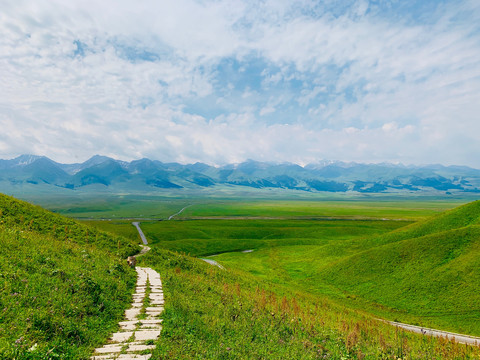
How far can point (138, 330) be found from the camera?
492 inches

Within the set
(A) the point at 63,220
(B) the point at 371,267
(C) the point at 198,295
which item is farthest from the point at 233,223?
(C) the point at 198,295

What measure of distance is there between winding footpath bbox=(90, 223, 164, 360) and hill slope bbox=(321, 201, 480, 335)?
123 feet

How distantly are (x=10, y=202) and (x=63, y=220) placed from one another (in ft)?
22.0

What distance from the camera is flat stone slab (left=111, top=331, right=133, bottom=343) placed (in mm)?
11352

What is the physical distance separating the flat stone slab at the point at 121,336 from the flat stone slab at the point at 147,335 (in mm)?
336

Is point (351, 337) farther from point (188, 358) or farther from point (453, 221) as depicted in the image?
point (453, 221)

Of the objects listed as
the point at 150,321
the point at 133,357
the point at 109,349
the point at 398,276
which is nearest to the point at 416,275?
the point at 398,276

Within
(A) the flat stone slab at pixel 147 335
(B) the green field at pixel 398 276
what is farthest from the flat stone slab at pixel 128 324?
(B) the green field at pixel 398 276

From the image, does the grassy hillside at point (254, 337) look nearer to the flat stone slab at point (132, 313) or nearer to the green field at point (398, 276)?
the flat stone slab at point (132, 313)

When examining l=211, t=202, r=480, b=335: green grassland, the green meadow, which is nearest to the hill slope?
l=211, t=202, r=480, b=335: green grassland

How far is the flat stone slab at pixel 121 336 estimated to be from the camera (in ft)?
37.2

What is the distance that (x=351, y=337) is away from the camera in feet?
49.6

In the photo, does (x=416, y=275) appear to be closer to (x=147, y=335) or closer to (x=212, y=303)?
(x=212, y=303)

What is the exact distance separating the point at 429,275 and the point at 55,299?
52971 mm
